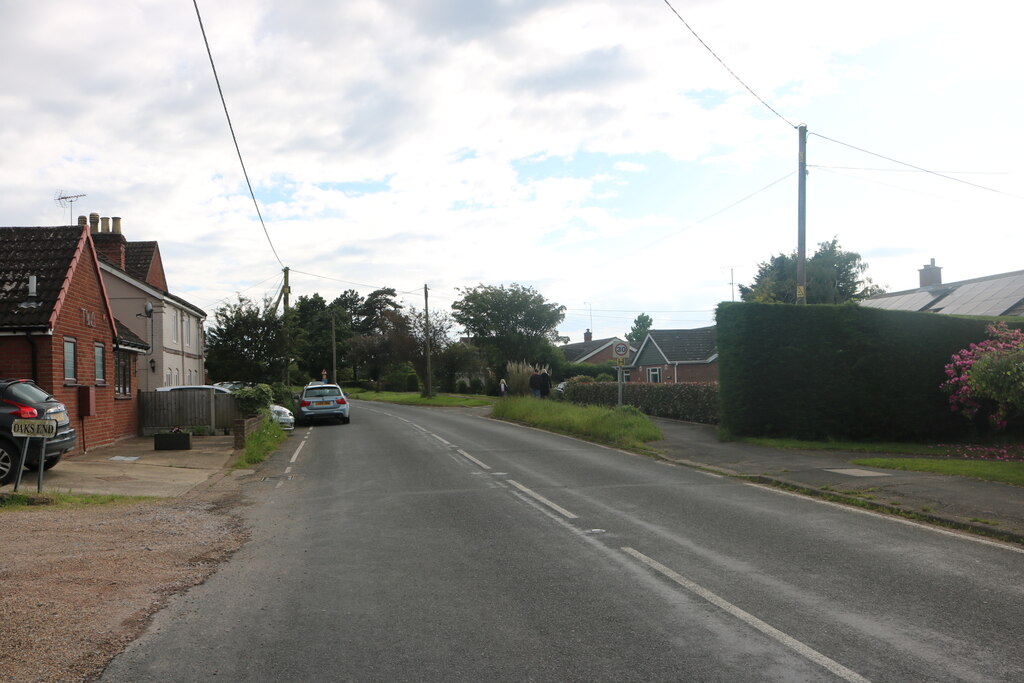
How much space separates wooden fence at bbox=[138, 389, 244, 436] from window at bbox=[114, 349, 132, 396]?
112 centimetres

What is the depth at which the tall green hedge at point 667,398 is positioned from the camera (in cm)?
2611

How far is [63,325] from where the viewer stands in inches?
708

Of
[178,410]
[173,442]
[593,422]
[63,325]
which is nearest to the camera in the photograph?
[63,325]

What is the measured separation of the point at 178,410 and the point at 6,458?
12837 mm

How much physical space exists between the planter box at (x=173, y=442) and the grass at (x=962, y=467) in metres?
15.3

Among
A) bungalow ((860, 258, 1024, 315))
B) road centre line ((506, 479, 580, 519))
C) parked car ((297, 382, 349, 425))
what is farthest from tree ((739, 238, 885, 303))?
road centre line ((506, 479, 580, 519))

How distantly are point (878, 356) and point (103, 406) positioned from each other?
772 inches

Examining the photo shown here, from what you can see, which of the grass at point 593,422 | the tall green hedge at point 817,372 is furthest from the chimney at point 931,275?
the tall green hedge at point 817,372

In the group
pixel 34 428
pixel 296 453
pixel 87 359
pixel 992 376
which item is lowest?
pixel 296 453

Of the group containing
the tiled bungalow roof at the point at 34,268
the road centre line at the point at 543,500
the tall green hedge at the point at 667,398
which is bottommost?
the road centre line at the point at 543,500

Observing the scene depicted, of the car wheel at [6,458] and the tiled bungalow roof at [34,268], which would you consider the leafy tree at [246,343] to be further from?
the car wheel at [6,458]

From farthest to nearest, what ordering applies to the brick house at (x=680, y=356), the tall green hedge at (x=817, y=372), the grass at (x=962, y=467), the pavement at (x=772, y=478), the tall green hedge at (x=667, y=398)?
the brick house at (x=680, y=356) → the tall green hedge at (x=667, y=398) → the tall green hedge at (x=817, y=372) → the grass at (x=962, y=467) → the pavement at (x=772, y=478)

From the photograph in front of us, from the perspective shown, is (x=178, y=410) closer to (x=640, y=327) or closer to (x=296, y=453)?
(x=296, y=453)

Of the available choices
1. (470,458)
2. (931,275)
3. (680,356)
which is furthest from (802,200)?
(931,275)
